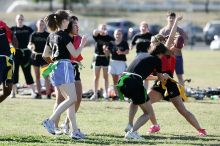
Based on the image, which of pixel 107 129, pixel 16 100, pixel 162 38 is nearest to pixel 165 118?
pixel 107 129

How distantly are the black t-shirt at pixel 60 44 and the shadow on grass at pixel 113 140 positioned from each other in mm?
1371

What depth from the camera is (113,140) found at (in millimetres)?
12859

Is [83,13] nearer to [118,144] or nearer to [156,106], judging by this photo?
[156,106]

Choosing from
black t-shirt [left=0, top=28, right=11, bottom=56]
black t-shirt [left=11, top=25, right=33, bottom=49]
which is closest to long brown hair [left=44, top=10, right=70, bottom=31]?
black t-shirt [left=0, top=28, right=11, bottom=56]

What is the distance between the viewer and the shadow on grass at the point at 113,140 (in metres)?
12.5

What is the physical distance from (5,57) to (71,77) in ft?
4.78

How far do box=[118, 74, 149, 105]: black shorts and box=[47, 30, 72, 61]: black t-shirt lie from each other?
41.5 inches

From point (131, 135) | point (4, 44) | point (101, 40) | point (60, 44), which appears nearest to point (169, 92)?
point (131, 135)

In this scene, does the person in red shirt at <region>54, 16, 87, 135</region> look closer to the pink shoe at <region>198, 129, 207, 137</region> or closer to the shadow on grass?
the shadow on grass

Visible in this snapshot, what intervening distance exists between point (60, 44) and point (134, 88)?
1.42m

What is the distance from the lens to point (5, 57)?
13.5 metres

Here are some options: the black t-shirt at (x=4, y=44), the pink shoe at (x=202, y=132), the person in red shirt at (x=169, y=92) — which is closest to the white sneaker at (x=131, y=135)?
the person in red shirt at (x=169, y=92)

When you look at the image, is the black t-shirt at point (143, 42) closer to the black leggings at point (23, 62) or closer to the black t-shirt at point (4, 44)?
the black leggings at point (23, 62)

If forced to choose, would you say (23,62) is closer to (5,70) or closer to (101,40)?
(101,40)
